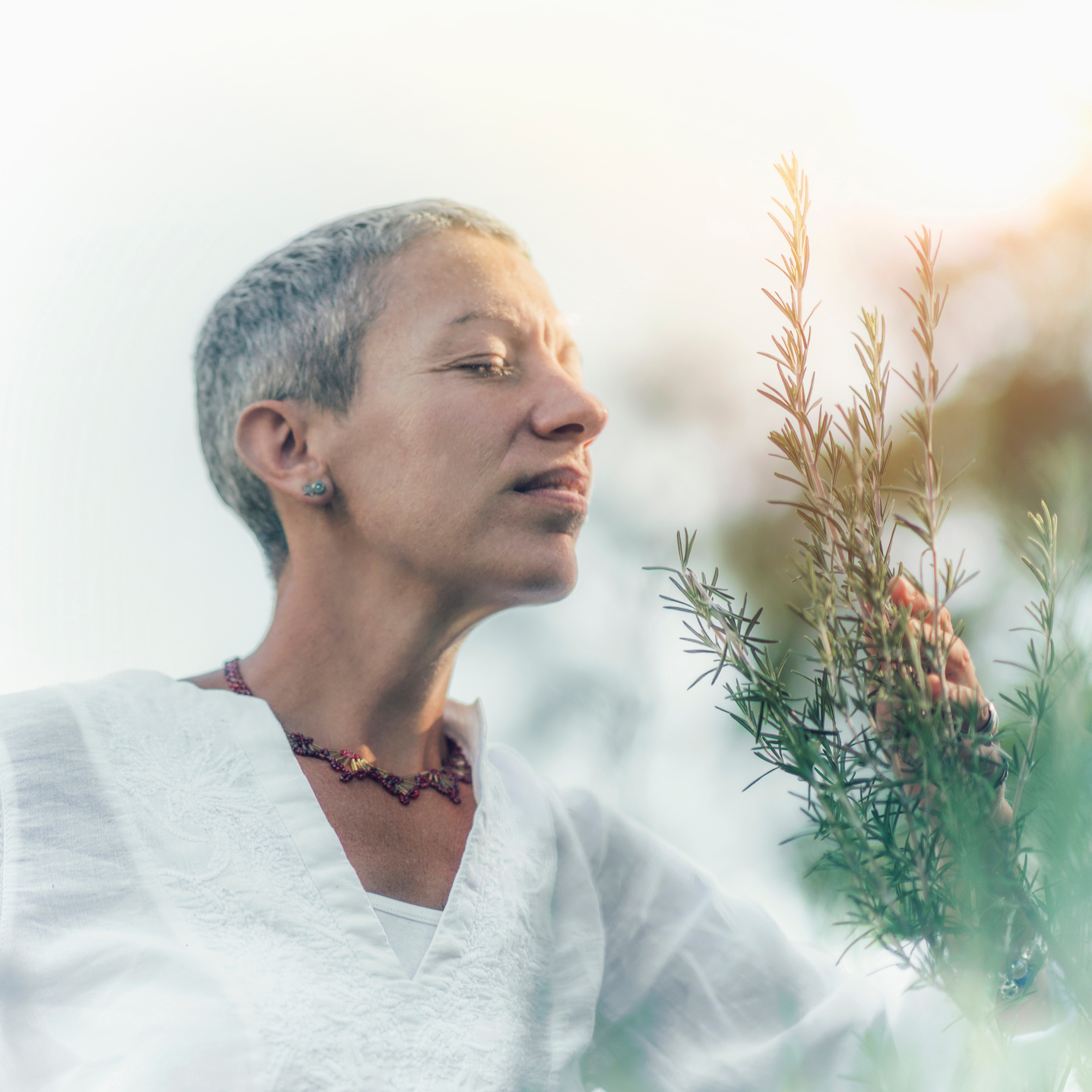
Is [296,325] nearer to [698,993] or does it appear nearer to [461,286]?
[461,286]

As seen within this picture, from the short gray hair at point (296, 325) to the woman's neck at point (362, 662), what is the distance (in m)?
0.15

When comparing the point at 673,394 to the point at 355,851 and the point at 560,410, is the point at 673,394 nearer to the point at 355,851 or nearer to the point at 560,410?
the point at 560,410

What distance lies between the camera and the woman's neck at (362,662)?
119 centimetres

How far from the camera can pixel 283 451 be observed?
125 cm

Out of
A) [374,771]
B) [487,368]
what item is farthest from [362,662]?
[487,368]

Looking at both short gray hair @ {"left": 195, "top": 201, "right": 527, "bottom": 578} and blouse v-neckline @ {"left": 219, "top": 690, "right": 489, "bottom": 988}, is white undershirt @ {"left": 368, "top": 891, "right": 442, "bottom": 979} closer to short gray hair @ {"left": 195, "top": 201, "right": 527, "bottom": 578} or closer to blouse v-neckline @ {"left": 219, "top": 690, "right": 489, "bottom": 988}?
blouse v-neckline @ {"left": 219, "top": 690, "right": 489, "bottom": 988}

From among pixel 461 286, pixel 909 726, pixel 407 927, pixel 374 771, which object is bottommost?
pixel 407 927

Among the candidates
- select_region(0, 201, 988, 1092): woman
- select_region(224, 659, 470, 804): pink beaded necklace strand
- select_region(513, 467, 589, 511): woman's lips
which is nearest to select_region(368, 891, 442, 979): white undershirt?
select_region(0, 201, 988, 1092): woman

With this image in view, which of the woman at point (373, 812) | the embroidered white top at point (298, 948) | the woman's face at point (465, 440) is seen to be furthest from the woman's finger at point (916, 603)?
the embroidered white top at point (298, 948)

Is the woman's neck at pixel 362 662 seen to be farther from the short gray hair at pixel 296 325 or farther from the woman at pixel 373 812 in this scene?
the short gray hair at pixel 296 325

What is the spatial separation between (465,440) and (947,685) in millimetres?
613

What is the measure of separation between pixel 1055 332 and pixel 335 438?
66.6 inches

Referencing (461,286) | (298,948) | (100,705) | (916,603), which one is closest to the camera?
(916,603)

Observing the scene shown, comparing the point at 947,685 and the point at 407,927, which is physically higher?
the point at 947,685
